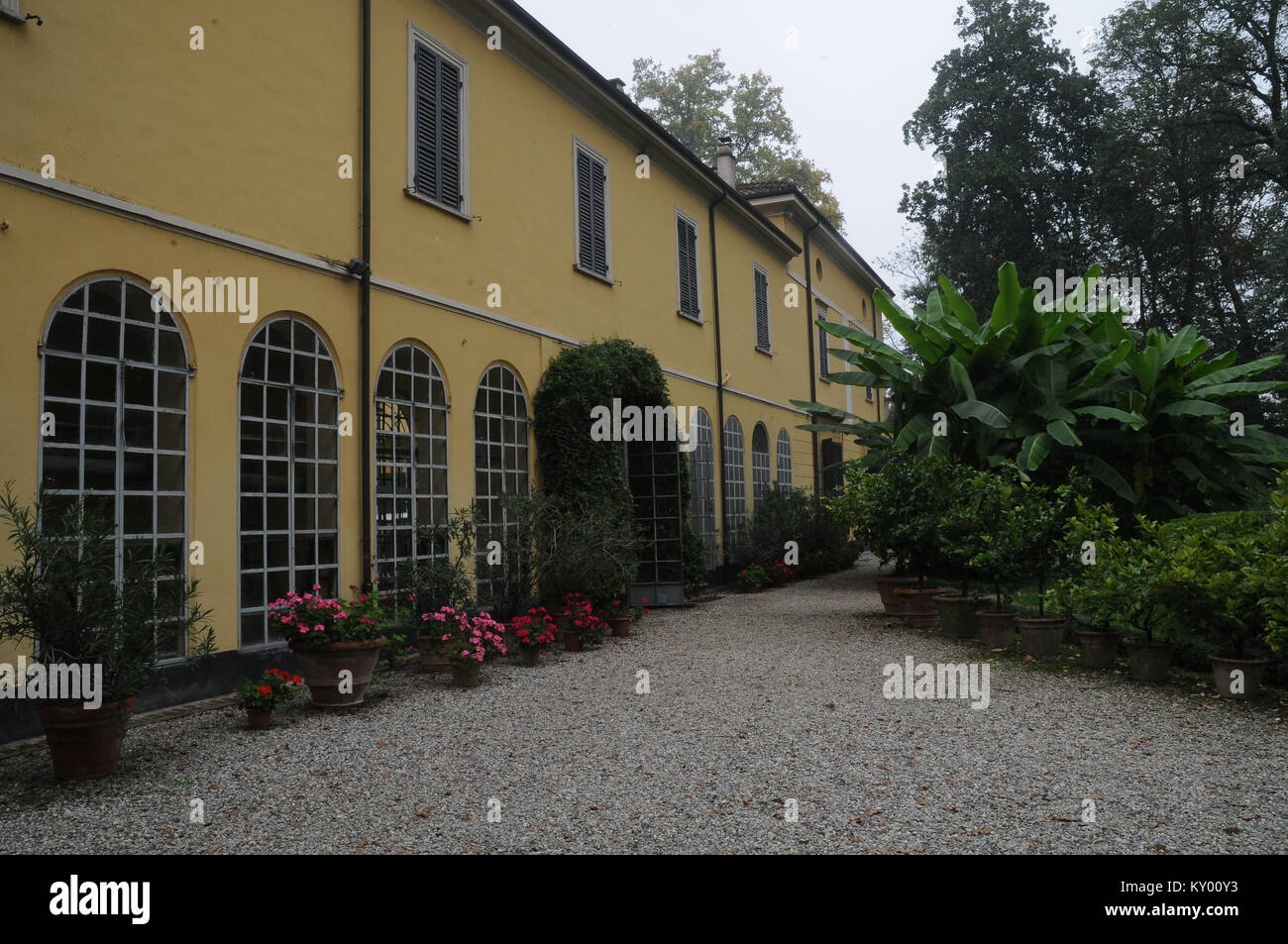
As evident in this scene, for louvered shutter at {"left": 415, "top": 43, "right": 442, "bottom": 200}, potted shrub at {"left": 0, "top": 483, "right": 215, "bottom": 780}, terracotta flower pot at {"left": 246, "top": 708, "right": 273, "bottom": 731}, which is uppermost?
louvered shutter at {"left": 415, "top": 43, "right": 442, "bottom": 200}

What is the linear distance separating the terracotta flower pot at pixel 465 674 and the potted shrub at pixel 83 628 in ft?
9.09

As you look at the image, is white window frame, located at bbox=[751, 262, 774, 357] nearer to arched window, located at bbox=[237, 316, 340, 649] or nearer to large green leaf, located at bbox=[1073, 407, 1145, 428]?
large green leaf, located at bbox=[1073, 407, 1145, 428]

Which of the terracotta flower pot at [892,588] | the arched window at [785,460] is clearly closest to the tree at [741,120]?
the arched window at [785,460]

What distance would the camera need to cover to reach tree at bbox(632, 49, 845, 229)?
3159 cm

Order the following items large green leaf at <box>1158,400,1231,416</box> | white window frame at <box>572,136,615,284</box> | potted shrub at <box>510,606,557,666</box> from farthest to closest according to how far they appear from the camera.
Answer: white window frame at <box>572,136,615,284</box> → large green leaf at <box>1158,400,1231,416</box> → potted shrub at <box>510,606,557,666</box>

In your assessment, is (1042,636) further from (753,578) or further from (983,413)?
(753,578)

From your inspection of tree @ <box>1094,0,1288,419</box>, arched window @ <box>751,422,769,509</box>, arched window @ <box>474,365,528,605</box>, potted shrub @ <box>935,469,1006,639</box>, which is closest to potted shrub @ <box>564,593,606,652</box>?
arched window @ <box>474,365,528,605</box>

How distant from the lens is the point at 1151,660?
7148 mm

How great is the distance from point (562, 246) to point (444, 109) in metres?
2.57

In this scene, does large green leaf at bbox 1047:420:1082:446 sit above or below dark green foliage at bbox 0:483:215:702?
above

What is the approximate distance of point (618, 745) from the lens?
5500 millimetres

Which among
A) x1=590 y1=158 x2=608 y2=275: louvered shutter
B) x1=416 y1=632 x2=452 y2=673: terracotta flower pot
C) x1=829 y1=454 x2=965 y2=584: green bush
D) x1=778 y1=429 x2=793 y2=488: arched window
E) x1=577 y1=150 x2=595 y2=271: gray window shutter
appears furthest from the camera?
x1=778 y1=429 x2=793 y2=488: arched window
